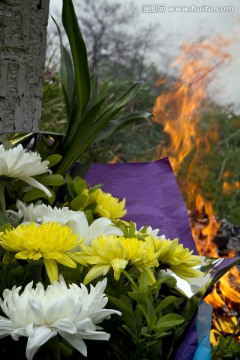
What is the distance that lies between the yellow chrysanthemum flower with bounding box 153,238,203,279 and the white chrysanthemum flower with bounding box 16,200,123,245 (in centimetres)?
5

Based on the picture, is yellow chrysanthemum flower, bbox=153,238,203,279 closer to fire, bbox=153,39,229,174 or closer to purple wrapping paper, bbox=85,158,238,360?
purple wrapping paper, bbox=85,158,238,360

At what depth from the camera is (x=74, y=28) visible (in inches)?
31.5

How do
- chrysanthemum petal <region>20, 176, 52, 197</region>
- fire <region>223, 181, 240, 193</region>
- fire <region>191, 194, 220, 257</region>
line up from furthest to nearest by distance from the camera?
fire <region>223, 181, 240, 193</region> → fire <region>191, 194, 220, 257</region> → chrysanthemum petal <region>20, 176, 52, 197</region>

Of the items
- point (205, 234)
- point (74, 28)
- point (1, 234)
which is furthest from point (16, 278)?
point (205, 234)

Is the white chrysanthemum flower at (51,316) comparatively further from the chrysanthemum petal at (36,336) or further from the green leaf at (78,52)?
the green leaf at (78,52)

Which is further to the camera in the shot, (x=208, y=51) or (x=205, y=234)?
(x=208, y=51)

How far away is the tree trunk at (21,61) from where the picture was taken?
85cm

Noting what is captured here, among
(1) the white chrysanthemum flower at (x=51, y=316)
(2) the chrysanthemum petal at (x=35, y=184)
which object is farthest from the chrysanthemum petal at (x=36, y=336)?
(2) the chrysanthemum petal at (x=35, y=184)

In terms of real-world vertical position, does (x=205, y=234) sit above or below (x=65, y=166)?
below

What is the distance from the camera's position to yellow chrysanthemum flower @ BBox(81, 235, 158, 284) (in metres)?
0.60

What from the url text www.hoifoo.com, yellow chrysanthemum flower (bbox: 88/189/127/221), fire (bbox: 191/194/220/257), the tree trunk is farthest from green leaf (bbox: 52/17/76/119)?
the url text www.hoifoo.com

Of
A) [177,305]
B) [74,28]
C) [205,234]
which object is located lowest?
[205,234]

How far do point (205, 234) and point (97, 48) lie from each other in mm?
2155

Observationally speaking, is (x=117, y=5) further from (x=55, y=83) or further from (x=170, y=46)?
(x=55, y=83)
